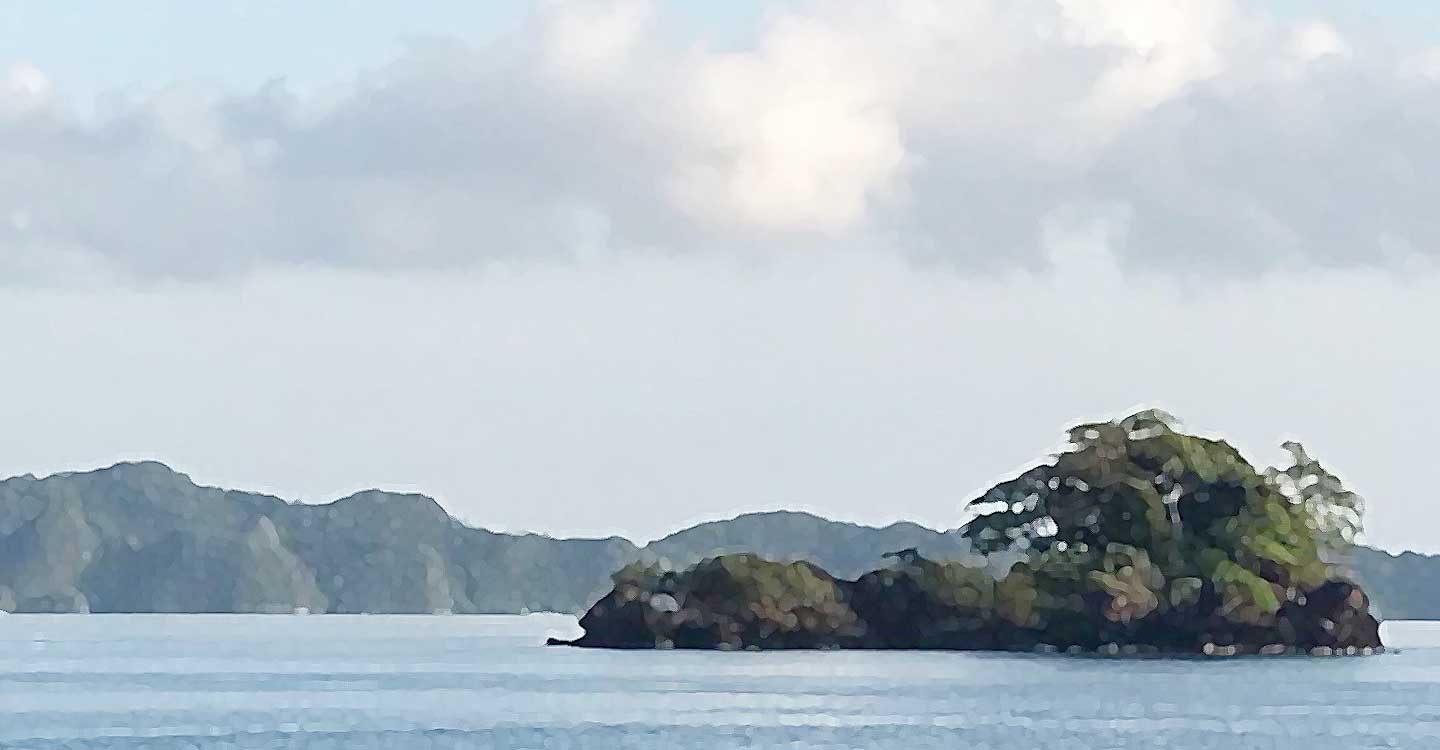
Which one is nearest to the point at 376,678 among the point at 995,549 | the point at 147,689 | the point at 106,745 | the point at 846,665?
the point at 147,689

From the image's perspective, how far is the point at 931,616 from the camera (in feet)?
394

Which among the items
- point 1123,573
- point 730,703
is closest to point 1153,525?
point 1123,573

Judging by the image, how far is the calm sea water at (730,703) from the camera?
220 feet

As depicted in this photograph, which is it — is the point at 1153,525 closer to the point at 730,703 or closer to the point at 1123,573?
the point at 1123,573

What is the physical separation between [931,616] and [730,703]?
41.1 meters

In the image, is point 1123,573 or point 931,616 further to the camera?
point 931,616

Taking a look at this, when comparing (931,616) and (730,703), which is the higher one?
(931,616)

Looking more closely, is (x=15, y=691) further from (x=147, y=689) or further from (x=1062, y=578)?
(x=1062, y=578)

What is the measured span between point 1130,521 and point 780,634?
18.6m

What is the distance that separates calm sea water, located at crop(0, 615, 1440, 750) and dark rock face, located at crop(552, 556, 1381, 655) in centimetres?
211

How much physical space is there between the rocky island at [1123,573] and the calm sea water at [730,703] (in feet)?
8.60

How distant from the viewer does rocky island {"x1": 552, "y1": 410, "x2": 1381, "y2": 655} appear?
11262 centimetres

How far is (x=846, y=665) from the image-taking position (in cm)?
10844

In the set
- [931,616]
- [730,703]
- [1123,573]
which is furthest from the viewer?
[931,616]
